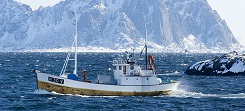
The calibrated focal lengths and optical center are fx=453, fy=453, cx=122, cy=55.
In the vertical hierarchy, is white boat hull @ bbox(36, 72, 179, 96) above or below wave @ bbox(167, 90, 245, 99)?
above

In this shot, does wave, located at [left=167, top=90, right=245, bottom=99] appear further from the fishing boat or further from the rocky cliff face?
the rocky cliff face

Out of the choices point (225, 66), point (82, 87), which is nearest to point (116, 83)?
point (82, 87)

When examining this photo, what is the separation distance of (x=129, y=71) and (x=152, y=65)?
354 cm

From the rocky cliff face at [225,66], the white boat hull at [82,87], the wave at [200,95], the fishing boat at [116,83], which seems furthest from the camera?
the rocky cliff face at [225,66]

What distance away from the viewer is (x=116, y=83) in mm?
55219

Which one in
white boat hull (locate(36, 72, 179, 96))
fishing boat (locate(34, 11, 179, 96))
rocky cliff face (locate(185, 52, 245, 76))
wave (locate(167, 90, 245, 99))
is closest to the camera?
white boat hull (locate(36, 72, 179, 96))

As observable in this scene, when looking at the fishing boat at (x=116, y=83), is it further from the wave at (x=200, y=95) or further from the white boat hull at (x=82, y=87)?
the wave at (x=200, y=95)

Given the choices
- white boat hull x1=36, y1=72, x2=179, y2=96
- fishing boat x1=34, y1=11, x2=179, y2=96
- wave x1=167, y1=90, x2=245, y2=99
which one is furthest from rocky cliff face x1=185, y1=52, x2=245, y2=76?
white boat hull x1=36, y1=72, x2=179, y2=96

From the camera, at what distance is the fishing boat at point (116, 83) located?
174ft

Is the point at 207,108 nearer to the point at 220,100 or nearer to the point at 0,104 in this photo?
the point at 220,100

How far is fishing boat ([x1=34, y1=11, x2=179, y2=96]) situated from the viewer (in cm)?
5309

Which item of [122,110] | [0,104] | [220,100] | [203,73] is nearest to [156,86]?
[220,100]

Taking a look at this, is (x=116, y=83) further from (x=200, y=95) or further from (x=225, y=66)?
(x=225, y=66)

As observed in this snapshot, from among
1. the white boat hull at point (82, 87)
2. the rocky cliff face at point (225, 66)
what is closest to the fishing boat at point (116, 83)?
the white boat hull at point (82, 87)
